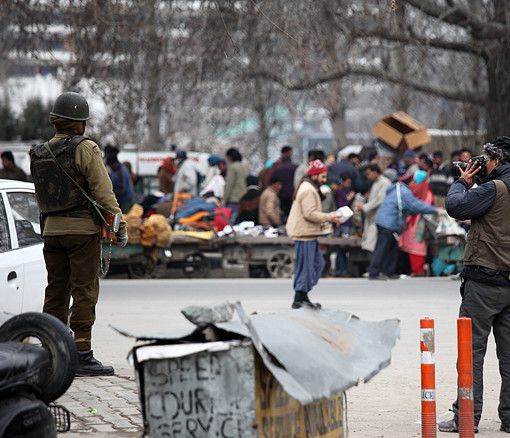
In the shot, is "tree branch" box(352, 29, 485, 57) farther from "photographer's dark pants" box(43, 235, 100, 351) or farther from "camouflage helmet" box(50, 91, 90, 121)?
"photographer's dark pants" box(43, 235, 100, 351)

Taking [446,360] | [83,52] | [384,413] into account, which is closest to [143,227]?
[83,52]

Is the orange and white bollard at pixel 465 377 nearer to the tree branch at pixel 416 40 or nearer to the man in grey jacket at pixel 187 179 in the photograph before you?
the man in grey jacket at pixel 187 179

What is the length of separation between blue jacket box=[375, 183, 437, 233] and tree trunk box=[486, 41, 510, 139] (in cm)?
430

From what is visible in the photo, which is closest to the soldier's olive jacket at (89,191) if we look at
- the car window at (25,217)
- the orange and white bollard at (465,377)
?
the car window at (25,217)

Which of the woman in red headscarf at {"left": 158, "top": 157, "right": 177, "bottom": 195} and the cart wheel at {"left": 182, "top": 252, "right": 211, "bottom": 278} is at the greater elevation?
the woman in red headscarf at {"left": 158, "top": 157, "right": 177, "bottom": 195}

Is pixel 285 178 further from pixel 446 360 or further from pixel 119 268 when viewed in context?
pixel 446 360

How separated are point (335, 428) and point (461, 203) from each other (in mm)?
2185

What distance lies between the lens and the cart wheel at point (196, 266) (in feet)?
73.5

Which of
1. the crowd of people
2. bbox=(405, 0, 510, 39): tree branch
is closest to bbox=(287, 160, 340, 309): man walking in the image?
the crowd of people

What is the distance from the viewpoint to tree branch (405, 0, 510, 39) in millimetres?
23938

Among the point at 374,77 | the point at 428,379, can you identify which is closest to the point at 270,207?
the point at 374,77

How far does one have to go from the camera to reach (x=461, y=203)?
871cm

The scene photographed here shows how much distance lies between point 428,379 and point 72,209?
10.7ft

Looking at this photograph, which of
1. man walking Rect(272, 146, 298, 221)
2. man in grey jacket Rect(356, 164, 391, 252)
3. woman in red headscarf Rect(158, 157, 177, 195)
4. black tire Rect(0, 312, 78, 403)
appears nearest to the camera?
black tire Rect(0, 312, 78, 403)
